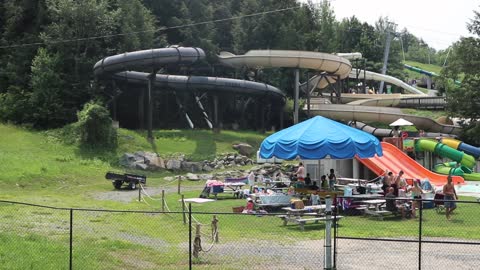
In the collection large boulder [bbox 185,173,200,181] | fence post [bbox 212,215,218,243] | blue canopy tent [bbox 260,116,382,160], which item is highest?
blue canopy tent [bbox 260,116,382,160]

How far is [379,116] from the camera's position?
2114 inches

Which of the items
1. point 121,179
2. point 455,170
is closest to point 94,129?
point 121,179

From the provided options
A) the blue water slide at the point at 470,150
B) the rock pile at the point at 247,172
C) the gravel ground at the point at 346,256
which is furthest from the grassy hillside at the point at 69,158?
the blue water slide at the point at 470,150

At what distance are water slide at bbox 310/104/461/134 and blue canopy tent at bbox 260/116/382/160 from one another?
103 feet

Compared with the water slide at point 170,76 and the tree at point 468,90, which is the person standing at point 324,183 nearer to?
the water slide at point 170,76

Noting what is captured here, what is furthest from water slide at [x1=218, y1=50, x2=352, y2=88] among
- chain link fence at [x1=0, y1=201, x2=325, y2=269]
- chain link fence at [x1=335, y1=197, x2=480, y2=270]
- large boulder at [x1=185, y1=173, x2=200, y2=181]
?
chain link fence at [x1=0, y1=201, x2=325, y2=269]

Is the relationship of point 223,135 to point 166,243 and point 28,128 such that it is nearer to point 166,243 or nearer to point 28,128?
point 28,128

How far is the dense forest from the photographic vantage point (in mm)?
51844

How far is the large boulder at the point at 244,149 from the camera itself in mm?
46281

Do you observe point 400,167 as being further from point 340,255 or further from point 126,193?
point 340,255

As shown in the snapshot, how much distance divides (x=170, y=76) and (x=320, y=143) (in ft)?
108

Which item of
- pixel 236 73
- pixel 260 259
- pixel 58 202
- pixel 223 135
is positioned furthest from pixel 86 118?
pixel 260 259

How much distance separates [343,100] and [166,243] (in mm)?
58369

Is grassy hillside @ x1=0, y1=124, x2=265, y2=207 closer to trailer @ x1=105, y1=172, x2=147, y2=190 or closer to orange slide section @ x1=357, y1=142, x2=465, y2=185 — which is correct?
trailer @ x1=105, y1=172, x2=147, y2=190
